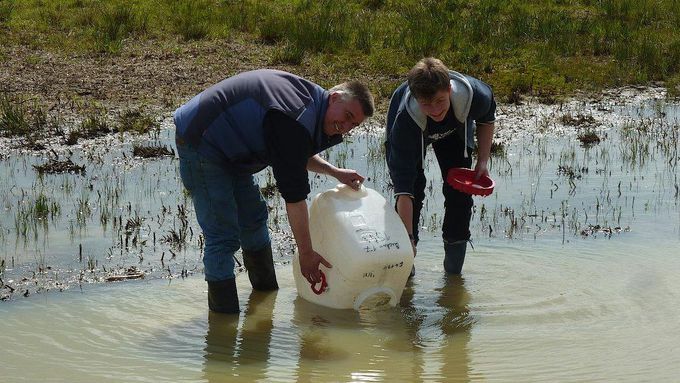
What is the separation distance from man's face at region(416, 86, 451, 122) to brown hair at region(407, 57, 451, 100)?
0.03 meters

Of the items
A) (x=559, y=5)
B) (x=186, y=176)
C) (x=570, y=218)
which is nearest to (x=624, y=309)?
(x=570, y=218)

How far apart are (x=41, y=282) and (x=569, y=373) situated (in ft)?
11.0

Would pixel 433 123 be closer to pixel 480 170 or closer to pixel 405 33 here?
pixel 480 170

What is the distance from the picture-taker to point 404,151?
21.2 ft

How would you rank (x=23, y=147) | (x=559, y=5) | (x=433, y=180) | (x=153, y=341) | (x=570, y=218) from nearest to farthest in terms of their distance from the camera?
(x=153, y=341), (x=570, y=218), (x=433, y=180), (x=23, y=147), (x=559, y=5)

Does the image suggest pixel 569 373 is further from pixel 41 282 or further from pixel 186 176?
pixel 41 282

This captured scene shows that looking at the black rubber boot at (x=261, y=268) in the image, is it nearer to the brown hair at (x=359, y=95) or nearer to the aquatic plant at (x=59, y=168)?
the brown hair at (x=359, y=95)

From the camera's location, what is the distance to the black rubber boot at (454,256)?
7383 millimetres

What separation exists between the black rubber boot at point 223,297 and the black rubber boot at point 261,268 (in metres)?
0.46

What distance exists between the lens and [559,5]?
17.3 metres

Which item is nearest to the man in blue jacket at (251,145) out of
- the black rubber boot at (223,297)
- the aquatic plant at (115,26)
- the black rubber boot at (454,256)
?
the black rubber boot at (223,297)

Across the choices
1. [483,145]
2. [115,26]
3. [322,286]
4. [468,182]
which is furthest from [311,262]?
[115,26]

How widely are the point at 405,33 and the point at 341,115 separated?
9.25 m

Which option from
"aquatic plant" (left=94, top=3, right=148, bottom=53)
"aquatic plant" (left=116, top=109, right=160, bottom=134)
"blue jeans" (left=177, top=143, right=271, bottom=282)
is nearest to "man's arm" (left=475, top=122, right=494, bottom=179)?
"blue jeans" (left=177, top=143, right=271, bottom=282)
